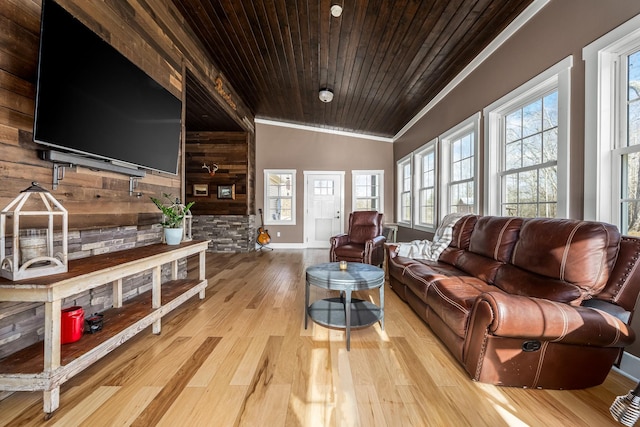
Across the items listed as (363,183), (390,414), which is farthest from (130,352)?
(363,183)

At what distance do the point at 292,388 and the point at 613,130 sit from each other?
2645 mm

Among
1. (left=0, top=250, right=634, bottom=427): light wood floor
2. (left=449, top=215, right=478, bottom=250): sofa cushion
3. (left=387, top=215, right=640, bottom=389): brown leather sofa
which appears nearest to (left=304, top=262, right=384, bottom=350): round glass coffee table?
(left=0, top=250, right=634, bottom=427): light wood floor

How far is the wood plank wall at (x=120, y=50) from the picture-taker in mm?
1439

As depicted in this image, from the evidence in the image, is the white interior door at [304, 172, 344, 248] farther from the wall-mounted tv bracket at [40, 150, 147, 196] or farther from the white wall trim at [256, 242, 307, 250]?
the wall-mounted tv bracket at [40, 150, 147, 196]

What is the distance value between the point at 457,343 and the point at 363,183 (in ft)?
18.4

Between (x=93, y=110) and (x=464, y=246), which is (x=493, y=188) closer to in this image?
(x=464, y=246)

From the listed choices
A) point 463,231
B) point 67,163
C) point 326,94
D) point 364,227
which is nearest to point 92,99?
point 67,163

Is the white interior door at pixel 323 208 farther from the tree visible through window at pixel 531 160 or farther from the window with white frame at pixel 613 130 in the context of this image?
the window with white frame at pixel 613 130

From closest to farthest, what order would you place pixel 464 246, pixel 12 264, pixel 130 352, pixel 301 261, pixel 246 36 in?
pixel 12 264
pixel 130 352
pixel 464 246
pixel 246 36
pixel 301 261

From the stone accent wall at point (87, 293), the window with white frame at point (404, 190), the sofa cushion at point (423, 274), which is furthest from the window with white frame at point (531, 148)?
the stone accent wall at point (87, 293)

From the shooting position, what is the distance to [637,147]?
1.75 metres

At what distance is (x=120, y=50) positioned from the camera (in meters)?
2.16

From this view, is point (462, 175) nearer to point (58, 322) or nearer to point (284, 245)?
point (58, 322)

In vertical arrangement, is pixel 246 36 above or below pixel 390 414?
above
